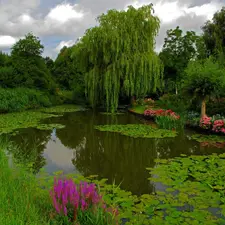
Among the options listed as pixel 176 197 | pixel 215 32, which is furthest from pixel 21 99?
pixel 215 32

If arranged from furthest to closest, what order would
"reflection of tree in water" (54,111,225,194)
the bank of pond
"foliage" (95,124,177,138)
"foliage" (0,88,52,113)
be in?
"foliage" (0,88,52,113)
"foliage" (95,124,177,138)
"reflection of tree in water" (54,111,225,194)
the bank of pond

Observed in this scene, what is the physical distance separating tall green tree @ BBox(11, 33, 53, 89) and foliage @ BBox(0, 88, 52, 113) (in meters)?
1.02

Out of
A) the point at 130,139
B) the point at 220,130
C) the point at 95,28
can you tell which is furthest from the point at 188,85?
the point at 95,28

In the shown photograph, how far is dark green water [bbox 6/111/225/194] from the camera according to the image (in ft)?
19.2

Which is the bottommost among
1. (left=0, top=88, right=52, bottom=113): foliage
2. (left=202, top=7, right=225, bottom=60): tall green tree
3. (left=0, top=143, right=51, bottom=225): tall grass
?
(left=0, top=143, right=51, bottom=225): tall grass

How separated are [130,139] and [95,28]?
34.3 feet

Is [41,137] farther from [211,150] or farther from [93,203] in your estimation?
[93,203]

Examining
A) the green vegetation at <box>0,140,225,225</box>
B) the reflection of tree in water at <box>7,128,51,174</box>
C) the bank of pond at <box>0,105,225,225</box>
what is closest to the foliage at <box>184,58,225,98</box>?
the bank of pond at <box>0,105,225,225</box>

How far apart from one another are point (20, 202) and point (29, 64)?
2006 centimetres

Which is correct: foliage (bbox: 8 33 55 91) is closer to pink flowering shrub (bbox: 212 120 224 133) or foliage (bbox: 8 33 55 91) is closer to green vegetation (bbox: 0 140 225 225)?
pink flowering shrub (bbox: 212 120 224 133)

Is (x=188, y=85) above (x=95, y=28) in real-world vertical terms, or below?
below

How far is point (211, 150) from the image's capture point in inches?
304

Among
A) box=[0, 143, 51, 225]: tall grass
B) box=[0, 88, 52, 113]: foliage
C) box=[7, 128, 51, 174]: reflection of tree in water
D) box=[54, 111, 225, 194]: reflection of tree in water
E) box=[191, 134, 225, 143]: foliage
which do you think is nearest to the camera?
box=[0, 143, 51, 225]: tall grass

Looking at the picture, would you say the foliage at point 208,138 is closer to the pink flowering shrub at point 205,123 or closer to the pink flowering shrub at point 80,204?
the pink flowering shrub at point 205,123
